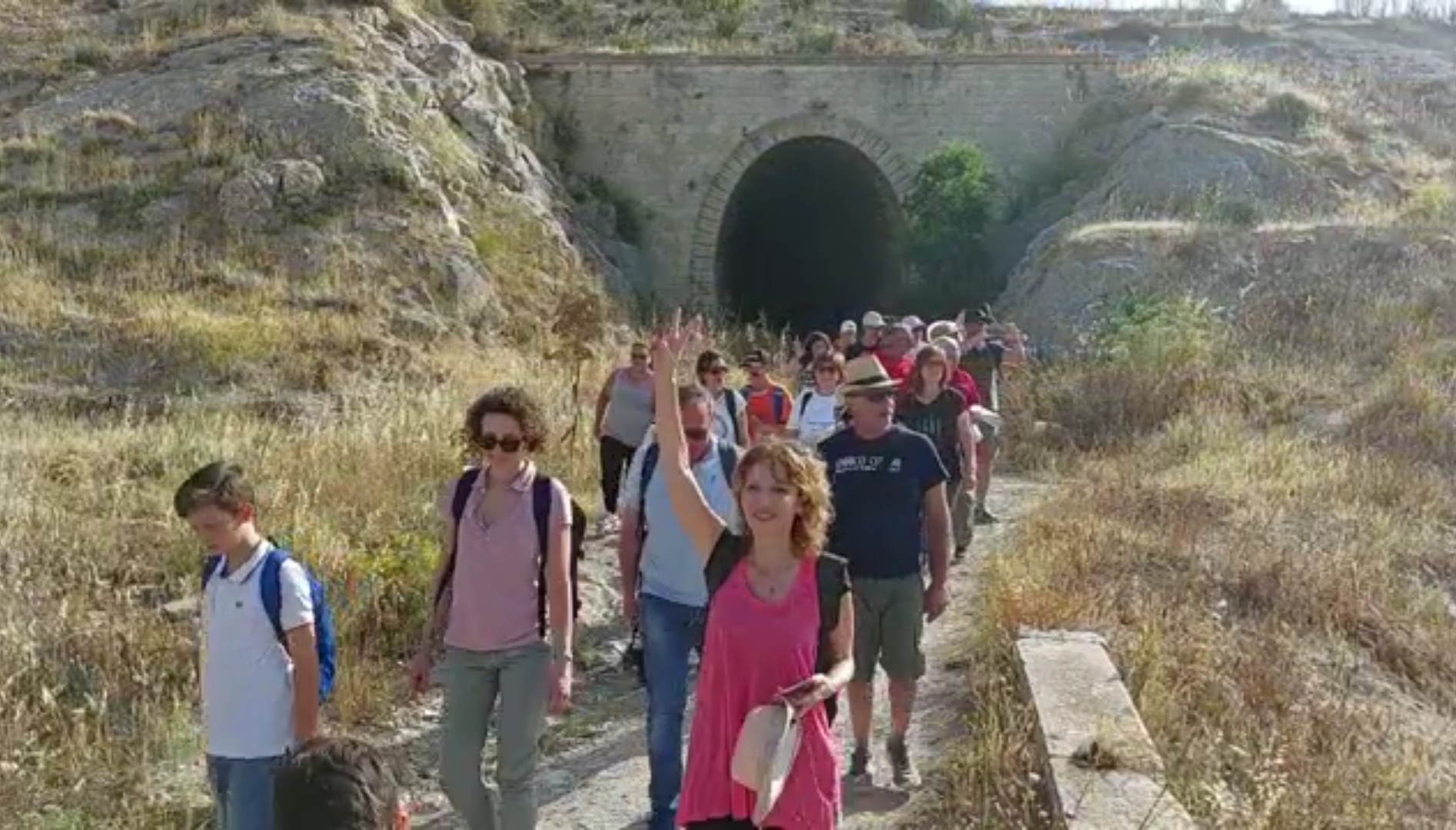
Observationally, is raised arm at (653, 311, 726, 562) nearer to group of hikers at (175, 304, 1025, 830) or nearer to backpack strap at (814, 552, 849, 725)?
group of hikers at (175, 304, 1025, 830)

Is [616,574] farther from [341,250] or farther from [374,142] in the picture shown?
[374,142]

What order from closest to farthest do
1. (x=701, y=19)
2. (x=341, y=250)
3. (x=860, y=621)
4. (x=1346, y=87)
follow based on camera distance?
(x=860, y=621) < (x=341, y=250) < (x=1346, y=87) < (x=701, y=19)

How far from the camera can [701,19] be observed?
32344 mm

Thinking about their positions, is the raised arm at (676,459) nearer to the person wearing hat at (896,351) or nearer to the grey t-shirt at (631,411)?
the grey t-shirt at (631,411)

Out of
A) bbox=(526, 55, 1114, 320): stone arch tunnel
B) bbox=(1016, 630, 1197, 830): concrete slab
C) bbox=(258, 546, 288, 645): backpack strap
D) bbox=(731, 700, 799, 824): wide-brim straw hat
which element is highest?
Answer: bbox=(526, 55, 1114, 320): stone arch tunnel

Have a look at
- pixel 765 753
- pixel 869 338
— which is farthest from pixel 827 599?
pixel 869 338

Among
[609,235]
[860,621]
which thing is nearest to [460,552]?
[860,621]

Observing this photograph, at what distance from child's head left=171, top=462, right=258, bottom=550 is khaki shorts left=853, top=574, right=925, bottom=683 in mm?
2470

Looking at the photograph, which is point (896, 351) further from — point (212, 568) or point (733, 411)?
point (212, 568)

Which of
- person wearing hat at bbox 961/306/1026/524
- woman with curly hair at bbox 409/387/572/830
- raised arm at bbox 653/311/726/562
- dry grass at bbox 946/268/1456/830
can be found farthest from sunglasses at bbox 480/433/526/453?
person wearing hat at bbox 961/306/1026/524

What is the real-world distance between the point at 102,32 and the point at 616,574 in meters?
18.0

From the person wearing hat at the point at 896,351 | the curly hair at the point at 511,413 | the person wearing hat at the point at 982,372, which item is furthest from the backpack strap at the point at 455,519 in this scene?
the person wearing hat at the point at 982,372

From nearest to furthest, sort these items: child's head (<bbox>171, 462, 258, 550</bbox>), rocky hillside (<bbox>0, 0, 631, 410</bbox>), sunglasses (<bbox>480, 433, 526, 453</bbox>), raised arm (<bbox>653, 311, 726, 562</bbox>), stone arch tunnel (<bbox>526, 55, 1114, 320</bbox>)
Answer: child's head (<bbox>171, 462, 258, 550</bbox>)
raised arm (<bbox>653, 311, 726, 562</bbox>)
sunglasses (<bbox>480, 433, 526, 453</bbox>)
rocky hillside (<bbox>0, 0, 631, 410</bbox>)
stone arch tunnel (<bbox>526, 55, 1114, 320</bbox>)

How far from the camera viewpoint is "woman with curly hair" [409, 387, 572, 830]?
4.55 metres
